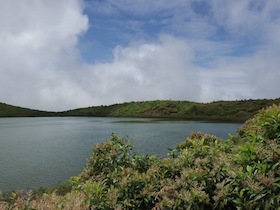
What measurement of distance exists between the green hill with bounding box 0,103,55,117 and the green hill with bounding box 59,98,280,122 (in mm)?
11874

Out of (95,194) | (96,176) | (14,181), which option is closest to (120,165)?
(96,176)

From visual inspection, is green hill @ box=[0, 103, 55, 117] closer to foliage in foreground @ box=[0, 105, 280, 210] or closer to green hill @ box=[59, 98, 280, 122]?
green hill @ box=[59, 98, 280, 122]

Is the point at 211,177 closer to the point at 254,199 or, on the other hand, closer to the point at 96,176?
the point at 254,199

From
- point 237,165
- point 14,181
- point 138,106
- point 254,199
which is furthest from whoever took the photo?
point 138,106

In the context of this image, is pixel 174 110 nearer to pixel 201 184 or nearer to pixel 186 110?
pixel 186 110

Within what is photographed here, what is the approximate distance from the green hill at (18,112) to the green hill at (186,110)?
1187 cm

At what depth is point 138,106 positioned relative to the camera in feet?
522

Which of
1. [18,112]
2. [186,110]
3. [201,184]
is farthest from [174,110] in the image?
[201,184]

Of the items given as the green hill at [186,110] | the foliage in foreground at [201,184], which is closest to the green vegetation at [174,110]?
the green hill at [186,110]

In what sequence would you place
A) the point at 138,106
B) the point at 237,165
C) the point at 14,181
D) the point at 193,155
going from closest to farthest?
the point at 237,165 → the point at 193,155 → the point at 14,181 → the point at 138,106

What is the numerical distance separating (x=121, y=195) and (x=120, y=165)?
2107 mm

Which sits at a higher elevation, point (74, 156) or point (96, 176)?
point (96, 176)

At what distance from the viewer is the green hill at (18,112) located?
16062 centimetres

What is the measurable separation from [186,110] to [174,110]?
8346 mm
